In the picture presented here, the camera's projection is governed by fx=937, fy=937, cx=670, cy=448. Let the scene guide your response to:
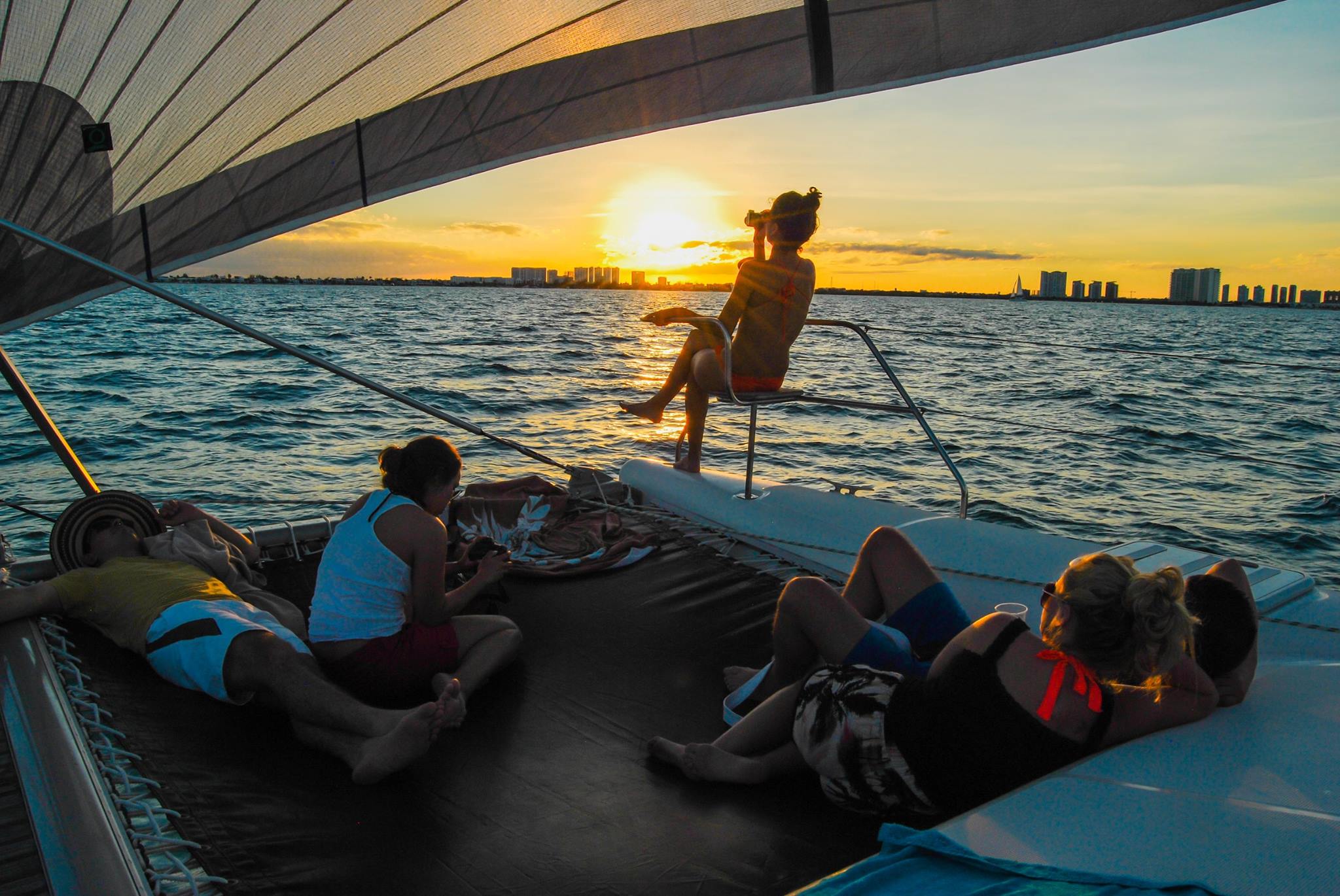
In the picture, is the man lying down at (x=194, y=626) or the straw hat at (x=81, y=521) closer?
the man lying down at (x=194, y=626)

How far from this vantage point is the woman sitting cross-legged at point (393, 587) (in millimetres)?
2098

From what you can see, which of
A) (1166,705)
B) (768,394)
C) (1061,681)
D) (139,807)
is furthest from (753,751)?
(768,394)

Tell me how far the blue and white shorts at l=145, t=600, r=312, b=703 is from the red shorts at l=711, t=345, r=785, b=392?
195 cm

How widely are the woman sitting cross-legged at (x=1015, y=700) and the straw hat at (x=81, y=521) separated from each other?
1937 millimetres

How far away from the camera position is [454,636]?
229 cm

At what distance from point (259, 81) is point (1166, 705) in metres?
2.54

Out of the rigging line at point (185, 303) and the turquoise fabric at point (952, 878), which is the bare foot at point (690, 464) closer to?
the rigging line at point (185, 303)

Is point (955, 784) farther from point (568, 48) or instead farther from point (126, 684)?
point (568, 48)

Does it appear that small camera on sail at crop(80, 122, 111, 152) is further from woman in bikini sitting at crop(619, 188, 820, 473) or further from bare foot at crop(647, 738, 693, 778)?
bare foot at crop(647, 738, 693, 778)

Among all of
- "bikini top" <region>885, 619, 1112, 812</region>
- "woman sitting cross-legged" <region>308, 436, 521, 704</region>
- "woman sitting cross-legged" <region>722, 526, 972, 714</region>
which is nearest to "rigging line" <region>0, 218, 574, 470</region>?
"woman sitting cross-legged" <region>308, 436, 521, 704</region>

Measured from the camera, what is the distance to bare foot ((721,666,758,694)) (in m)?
2.33

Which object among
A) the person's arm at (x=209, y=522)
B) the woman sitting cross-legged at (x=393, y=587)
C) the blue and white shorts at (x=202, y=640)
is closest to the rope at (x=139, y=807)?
the blue and white shorts at (x=202, y=640)

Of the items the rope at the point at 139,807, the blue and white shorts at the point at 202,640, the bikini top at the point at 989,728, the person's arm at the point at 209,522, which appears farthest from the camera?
the person's arm at the point at 209,522

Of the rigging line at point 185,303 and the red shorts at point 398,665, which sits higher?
the rigging line at point 185,303
